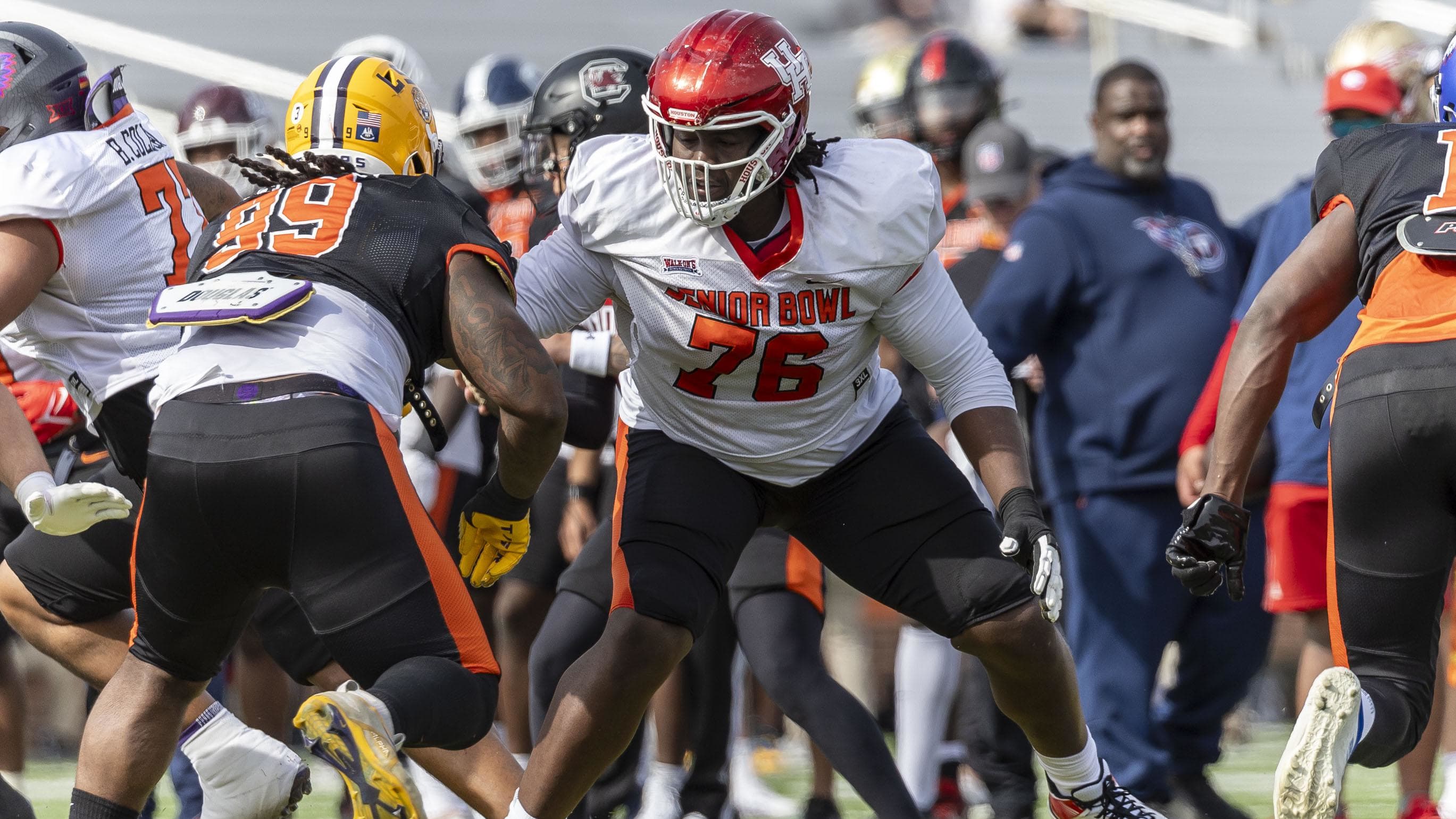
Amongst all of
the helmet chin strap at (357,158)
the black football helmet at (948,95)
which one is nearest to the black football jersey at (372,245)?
the helmet chin strap at (357,158)

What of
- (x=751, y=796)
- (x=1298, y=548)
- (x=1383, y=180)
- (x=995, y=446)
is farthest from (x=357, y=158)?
(x=751, y=796)

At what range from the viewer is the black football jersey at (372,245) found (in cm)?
320

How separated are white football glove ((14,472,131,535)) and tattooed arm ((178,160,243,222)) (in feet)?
3.76

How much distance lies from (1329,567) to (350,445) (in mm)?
1924

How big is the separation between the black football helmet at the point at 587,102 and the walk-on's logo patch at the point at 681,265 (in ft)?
4.14

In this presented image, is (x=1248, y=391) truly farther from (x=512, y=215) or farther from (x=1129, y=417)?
(x=512, y=215)

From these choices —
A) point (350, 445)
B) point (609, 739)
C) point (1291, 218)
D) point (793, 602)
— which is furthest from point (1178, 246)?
point (350, 445)

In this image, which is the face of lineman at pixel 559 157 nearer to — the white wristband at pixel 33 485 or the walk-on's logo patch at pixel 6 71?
the walk-on's logo patch at pixel 6 71

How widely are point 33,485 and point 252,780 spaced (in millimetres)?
776

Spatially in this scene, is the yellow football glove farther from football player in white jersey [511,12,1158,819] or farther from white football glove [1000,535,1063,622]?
white football glove [1000,535,1063,622]

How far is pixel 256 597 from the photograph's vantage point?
3.29 m

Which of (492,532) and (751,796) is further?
(751,796)

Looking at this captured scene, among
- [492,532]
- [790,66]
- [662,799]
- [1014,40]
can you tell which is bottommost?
[662,799]

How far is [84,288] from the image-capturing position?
12.2 ft
